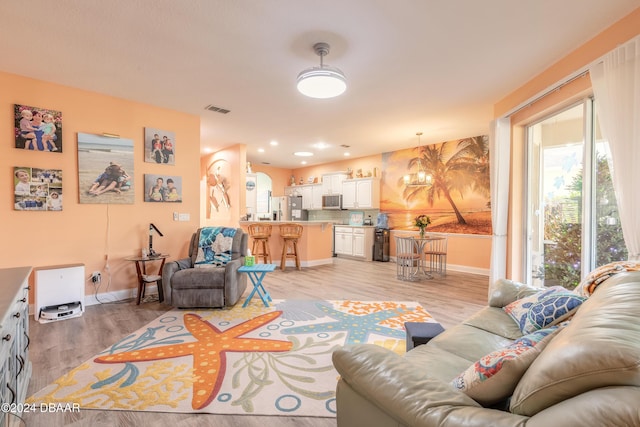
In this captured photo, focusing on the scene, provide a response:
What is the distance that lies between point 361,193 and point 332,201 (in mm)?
1017

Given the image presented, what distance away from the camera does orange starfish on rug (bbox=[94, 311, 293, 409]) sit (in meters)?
2.08

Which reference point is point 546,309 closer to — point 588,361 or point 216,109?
point 588,361

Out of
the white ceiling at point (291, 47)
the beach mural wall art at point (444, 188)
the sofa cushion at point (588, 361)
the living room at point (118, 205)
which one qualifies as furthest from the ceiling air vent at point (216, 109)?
the sofa cushion at point (588, 361)

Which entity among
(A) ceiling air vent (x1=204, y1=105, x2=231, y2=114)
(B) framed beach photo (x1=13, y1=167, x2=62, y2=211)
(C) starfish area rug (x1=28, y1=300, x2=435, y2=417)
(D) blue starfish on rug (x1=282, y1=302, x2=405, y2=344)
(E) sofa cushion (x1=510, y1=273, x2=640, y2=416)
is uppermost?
(A) ceiling air vent (x1=204, y1=105, x2=231, y2=114)

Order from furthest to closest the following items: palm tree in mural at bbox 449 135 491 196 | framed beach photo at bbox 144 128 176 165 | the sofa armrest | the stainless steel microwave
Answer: the stainless steel microwave, palm tree in mural at bbox 449 135 491 196, framed beach photo at bbox 144 128 176 165, the sofa armrest

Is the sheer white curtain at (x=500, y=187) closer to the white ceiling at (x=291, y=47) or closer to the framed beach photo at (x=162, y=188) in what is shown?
the white ceiling at (x=291, y=47)

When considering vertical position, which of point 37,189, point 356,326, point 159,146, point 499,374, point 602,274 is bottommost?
point 356,326

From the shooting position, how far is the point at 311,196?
934 centimetres

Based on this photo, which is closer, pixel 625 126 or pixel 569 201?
pixel 625 126

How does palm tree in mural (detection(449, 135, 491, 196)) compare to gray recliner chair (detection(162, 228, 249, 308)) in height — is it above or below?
above

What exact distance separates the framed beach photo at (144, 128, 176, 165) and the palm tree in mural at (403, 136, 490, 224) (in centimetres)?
531

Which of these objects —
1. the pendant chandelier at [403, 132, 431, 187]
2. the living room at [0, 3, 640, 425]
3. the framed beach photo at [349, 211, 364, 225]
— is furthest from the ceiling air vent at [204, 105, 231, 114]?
the framed beach photo at [349, 211, 364, 225]

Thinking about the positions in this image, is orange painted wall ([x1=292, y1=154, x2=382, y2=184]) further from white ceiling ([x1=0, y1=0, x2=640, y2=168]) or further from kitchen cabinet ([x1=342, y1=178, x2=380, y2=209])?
white ceiling ([x1=0, y1=0, x2=640, y2=168])

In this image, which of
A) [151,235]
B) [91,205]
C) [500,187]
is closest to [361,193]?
[500,187]
